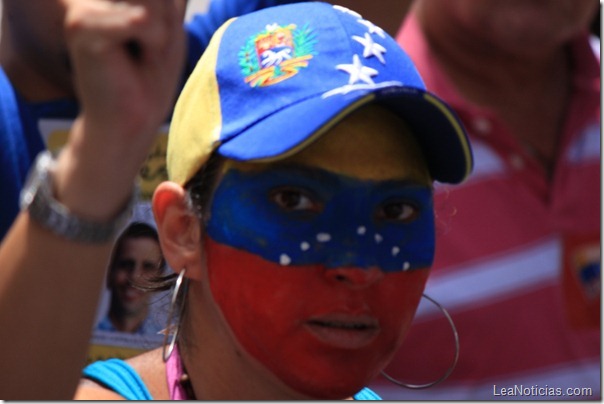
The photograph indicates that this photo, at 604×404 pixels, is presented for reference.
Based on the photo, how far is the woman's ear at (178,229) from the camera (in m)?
1.91

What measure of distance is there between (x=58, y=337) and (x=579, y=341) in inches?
68.1

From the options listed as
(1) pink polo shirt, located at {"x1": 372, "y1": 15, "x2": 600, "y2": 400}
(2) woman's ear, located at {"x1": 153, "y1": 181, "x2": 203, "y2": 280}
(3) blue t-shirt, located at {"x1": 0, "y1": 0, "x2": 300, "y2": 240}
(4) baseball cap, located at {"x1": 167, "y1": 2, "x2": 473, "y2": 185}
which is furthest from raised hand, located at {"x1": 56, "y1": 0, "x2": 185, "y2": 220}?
(1) pink polo shirt, located at {"x1": 372, "y1": 15, "x2": 600, "y2": 400}

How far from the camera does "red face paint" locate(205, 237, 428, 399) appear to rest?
70.6 inches

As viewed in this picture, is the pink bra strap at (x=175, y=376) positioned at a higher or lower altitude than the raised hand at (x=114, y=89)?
lower

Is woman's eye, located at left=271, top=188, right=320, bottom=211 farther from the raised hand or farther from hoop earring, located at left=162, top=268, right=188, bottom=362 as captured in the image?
the raised hand

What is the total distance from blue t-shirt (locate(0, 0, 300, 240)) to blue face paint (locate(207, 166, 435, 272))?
708mm

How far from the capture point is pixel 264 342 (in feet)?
5.97

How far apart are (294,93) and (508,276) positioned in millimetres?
996

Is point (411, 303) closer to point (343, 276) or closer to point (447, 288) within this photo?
point (343, 276)

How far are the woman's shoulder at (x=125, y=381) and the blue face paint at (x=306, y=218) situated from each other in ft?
0.96

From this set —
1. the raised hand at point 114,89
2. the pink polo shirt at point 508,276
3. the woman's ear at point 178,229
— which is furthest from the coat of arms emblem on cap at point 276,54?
the pink polo shirt at point 508,276

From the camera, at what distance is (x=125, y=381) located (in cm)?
191

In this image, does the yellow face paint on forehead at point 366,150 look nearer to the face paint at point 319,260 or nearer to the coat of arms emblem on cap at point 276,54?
the face paint at point 319,260

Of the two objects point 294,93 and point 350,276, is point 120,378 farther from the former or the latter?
point 294,93
